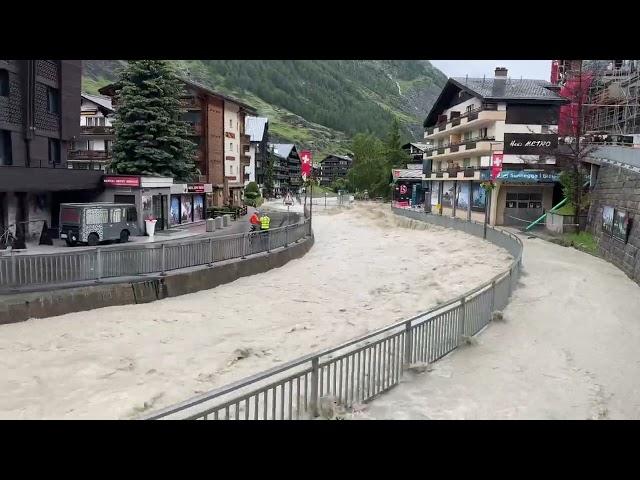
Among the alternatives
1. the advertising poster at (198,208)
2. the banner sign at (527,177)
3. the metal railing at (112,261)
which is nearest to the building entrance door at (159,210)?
the advertising poster at (198,208)

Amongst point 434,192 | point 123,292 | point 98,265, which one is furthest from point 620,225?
point 434,192

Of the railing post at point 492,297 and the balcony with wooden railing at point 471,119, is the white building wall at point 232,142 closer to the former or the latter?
the balcony with wooden railing at point 471,119

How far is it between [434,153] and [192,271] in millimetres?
47032

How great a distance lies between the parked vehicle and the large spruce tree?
32.8 feet

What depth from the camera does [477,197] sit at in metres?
47.4

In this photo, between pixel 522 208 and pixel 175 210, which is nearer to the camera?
pixel 175 210

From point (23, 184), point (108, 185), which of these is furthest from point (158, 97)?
point (23, 184)

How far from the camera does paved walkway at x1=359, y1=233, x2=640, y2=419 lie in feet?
22.9

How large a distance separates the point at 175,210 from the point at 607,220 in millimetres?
23601

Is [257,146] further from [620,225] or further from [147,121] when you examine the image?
[620,225]

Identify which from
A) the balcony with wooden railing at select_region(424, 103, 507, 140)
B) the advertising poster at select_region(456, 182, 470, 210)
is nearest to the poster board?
the balcony with wooden railing at select_region(424, 103, 507, 140)

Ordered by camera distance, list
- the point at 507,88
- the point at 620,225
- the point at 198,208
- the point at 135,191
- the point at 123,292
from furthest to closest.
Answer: the point at 507,88 < the point at 198,208 < the point at 135,191 < the point at 620,225 < the point at 123,292

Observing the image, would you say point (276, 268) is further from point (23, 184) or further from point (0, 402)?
point (0, 402)
